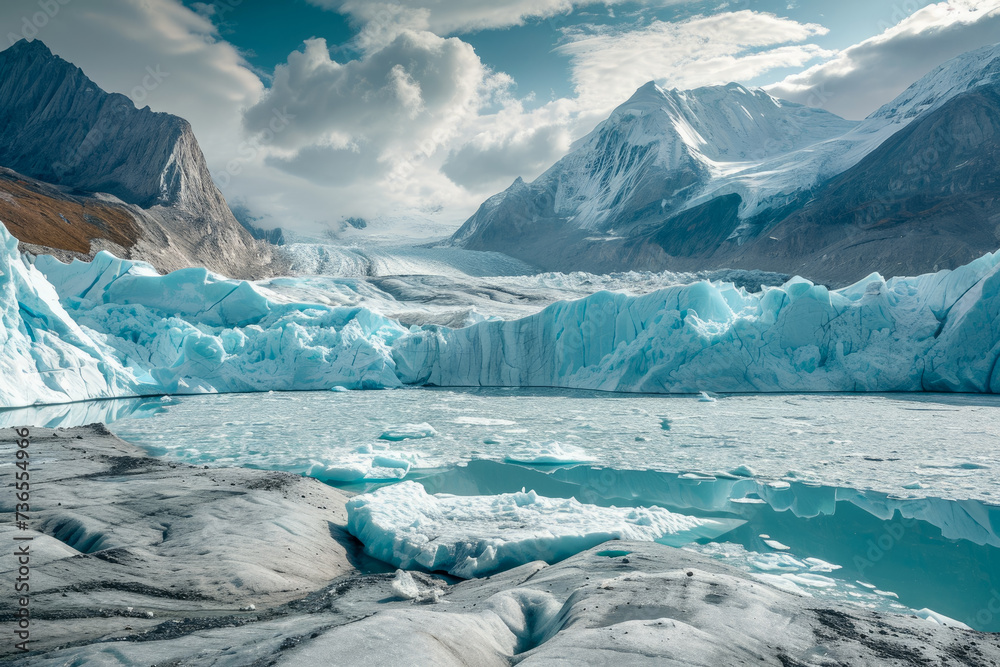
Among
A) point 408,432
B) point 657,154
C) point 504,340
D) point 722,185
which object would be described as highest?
point 657,154

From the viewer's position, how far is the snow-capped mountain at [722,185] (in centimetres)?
4647

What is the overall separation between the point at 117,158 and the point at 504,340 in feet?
129

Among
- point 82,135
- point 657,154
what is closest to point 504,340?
point 82,135

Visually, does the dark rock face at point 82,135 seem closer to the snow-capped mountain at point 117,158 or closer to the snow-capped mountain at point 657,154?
the snow-capped mountain at point 117,158

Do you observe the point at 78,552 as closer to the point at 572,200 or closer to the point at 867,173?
the point at 867,173

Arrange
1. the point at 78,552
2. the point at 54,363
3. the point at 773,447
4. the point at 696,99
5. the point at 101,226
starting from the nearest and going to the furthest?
the point at 78,552, the point at 773,447, the point at 54,363, the point at 101,226, the point at 696,99

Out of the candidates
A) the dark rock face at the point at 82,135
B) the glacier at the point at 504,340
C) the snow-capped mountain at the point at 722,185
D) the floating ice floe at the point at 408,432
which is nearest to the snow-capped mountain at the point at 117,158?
the dark rock face at the point at 82,135

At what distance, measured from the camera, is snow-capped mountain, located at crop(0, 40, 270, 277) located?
3881 centimetres

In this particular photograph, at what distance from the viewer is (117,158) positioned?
41688 mm

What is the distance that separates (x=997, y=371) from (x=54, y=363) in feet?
66.2

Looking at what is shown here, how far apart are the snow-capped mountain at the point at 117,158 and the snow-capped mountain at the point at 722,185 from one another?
3833 cm

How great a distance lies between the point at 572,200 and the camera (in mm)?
84250

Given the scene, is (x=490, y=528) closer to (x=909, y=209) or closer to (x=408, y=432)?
(x=408, y=432)

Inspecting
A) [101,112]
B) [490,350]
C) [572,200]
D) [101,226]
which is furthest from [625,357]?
[572,200]
